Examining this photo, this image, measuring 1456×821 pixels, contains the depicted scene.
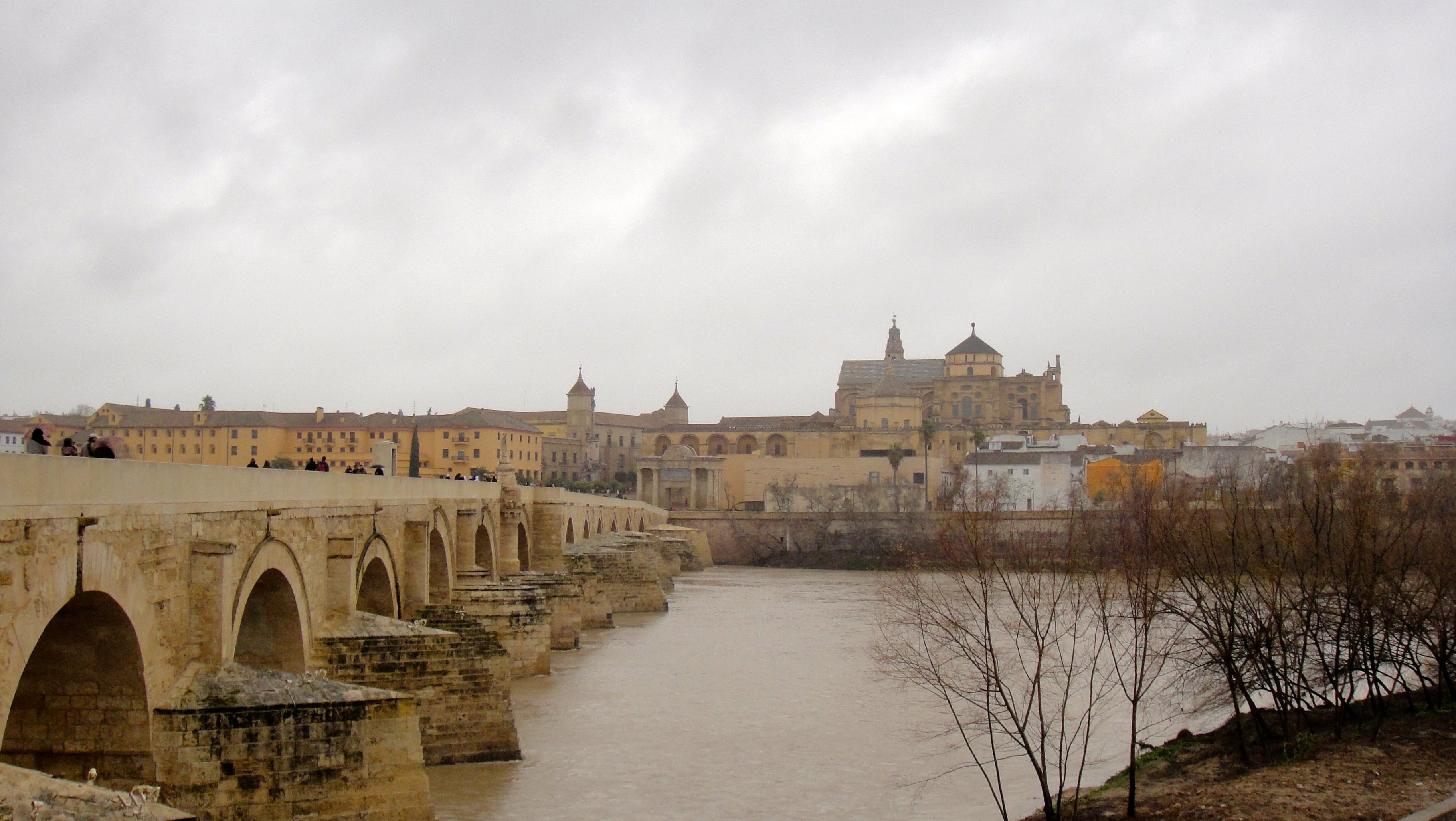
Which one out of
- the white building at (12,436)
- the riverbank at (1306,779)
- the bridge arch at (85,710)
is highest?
the white building at (12,436)

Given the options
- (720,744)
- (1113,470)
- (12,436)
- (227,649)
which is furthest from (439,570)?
(1113,470)

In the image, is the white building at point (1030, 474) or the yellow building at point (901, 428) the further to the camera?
the yellow building at point (901, 428)

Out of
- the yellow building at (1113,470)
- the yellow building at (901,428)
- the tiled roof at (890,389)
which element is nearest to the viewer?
the yellow building at (1113,470)

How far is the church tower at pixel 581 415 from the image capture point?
109 m

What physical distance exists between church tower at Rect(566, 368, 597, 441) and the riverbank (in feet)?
313

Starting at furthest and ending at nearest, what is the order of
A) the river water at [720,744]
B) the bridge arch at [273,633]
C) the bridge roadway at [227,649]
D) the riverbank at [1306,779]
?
the river water at [720,744], the bridge arch at [273,633], the riverbank at [1306,779], the bridge roadway at [227,649]

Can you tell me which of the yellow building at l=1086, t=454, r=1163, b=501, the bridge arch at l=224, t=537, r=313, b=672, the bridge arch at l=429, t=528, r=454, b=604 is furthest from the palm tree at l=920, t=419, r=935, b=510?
the bridge arch at l=224, t=537, r=313, b=672

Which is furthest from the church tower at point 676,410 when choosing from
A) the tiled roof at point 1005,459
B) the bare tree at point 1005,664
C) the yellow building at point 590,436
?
the bare tree at point 1005,664

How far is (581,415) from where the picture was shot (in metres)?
109

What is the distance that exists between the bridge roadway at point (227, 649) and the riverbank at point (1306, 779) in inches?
263

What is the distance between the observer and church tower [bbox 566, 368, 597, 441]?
Result: 109 m

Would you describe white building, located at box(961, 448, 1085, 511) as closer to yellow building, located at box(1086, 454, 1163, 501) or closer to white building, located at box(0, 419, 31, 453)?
yellow building, located at box(1086, 454, 1163, 501)

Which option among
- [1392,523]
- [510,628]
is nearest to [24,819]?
[510,628]

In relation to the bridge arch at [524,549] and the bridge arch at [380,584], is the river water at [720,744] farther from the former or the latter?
the bridge arch at [524,549]
